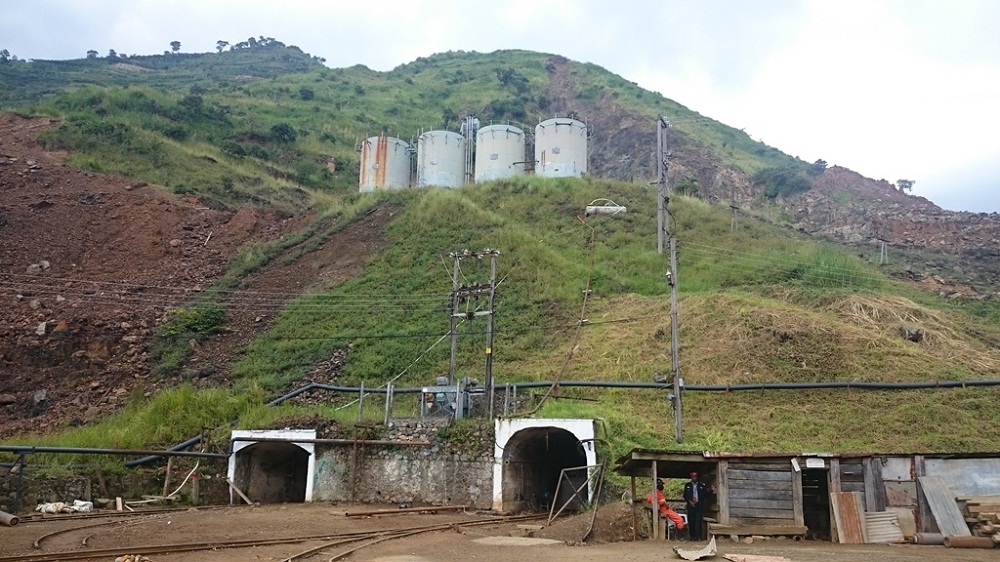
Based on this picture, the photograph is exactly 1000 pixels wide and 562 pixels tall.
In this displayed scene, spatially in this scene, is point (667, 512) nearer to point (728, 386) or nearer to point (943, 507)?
point (943, 507)

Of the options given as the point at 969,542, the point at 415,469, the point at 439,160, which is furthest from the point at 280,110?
the point at 969,542

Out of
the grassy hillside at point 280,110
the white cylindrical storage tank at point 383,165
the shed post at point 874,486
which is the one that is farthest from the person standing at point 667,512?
→ the white cylindrical storage tank at point 383,165

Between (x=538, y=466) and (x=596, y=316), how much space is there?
8.94 metres

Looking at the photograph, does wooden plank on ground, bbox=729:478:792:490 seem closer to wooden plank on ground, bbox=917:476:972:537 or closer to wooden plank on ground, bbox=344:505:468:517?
wooden plank on ground, bbox=917:476:972:537

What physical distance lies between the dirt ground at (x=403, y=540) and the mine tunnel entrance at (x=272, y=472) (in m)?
3.76

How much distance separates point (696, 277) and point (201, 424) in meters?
21.4

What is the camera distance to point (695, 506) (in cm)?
1478

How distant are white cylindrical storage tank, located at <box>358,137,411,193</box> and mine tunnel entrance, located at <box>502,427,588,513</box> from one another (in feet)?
102

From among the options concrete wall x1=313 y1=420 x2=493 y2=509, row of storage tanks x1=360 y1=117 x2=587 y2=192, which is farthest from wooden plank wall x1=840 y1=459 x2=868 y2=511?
row of storage tanks x1=360 y1=117 x2=587 y2=192

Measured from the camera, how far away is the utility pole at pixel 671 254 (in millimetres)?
19453

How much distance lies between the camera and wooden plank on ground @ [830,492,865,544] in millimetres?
13539

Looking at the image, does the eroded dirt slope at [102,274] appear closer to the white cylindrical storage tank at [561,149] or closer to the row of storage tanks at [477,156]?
the row of storage tanks at [477,156]

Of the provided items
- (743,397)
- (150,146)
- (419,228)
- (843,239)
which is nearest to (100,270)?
(419,228)

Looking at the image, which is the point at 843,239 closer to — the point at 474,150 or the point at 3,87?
the point at 474,150
